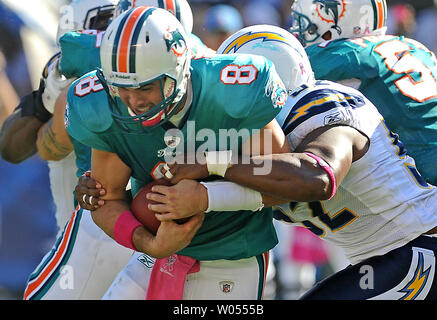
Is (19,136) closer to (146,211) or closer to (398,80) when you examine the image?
(146,211)

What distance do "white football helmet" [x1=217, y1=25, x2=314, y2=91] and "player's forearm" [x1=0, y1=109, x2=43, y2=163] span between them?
4.66 feet

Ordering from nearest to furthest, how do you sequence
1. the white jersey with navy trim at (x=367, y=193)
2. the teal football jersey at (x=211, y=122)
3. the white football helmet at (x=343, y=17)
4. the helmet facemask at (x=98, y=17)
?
1. the teal football jersey at (x=211, y=122)
2. the white jersey with navy trim at (x=367, y=193)
3. the helmet facemask at (x=98, y=17)
4. the white football helmet at (x=343, y=17)

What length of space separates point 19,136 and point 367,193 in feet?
6.95

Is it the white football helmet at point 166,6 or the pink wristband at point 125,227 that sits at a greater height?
the white football helmet at point 166,6

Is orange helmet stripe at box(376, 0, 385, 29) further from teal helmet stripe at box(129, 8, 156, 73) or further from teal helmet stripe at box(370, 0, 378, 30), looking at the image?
teal helmet stripe at box(129, 8, 156, 73)

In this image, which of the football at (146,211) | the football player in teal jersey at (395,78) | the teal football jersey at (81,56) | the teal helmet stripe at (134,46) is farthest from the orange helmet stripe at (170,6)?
the football at (146,211)

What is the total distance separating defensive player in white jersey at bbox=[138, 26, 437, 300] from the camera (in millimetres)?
3020

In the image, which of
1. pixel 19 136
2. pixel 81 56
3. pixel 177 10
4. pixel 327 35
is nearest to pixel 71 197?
pixel 19 136

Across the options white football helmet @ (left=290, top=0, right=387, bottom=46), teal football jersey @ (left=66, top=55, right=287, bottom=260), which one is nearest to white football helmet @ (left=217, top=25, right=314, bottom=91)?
teal football jersey @ (left=66, top=55, right=287, bottom=260)

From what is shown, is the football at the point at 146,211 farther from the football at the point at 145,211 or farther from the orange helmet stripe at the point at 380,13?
the orange helmet stripe at the point at 380,13

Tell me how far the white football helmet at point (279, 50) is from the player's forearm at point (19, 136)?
1.42 meters

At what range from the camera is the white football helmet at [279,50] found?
326 cm
